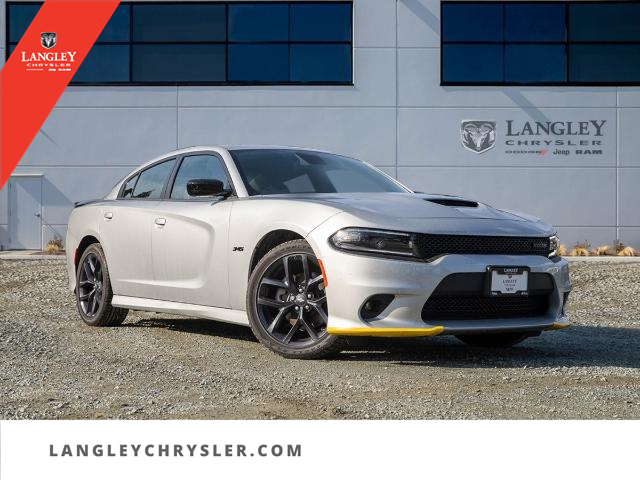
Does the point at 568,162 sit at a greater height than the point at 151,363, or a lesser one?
greater

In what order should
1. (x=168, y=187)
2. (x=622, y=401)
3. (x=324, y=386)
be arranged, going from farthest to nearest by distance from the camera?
(x=168, y=187) → (x=324, y=386) → (x=622, y=401)

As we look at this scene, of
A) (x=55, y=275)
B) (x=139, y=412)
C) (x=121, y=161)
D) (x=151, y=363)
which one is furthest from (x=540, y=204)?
(x=139, y=412)

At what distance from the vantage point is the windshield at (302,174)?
22.6ft

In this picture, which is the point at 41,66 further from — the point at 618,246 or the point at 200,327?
the point at 200,327

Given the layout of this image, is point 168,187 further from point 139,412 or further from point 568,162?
point 568,162

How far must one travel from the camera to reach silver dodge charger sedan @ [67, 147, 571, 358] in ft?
18.6

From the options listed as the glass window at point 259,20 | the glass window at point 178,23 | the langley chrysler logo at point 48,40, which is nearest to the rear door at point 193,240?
the glass window at point 259,20

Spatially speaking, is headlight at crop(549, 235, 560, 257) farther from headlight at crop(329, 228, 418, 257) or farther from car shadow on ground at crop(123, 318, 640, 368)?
headlight at crop(329, 228, 418, 257)

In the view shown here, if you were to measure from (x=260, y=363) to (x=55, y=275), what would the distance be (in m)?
9.75

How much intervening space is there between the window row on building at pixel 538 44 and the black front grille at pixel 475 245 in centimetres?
1723

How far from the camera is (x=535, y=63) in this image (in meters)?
23.3

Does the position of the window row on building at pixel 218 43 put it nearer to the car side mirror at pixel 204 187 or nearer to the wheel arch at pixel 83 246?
the wheel arch at pixel 83 246

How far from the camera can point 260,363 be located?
5.99 meters

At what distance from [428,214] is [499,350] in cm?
153
